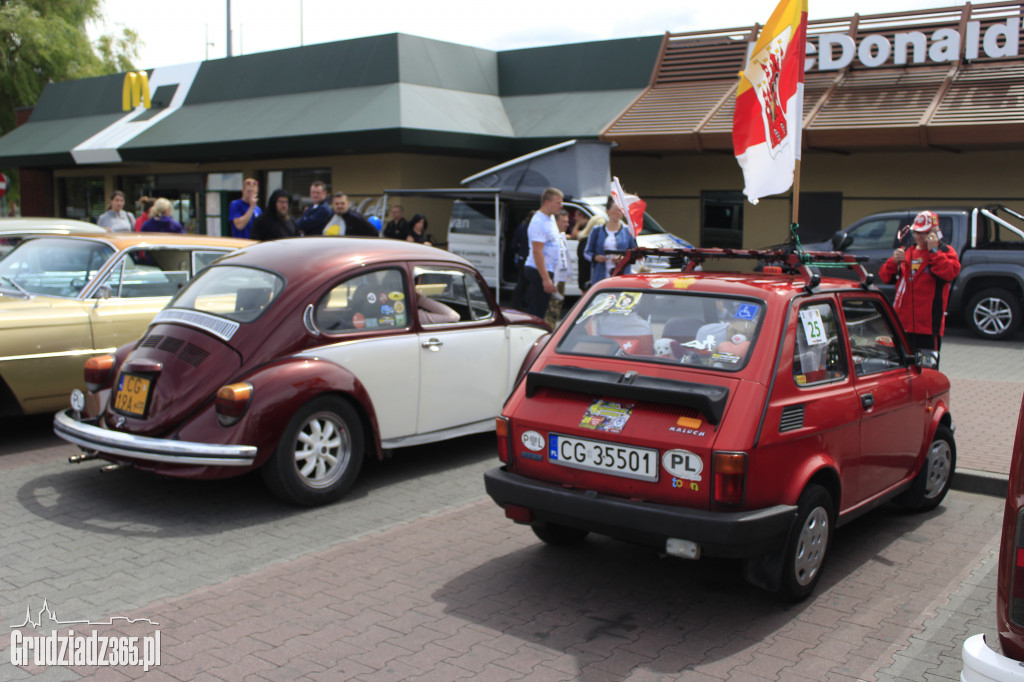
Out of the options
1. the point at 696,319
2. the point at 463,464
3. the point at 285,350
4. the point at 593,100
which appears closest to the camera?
the point at 696,319

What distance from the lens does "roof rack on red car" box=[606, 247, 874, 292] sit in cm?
502

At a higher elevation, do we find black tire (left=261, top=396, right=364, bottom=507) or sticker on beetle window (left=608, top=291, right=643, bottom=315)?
sticker on beetle window (left=608, top=291, right=643, bottom=315)

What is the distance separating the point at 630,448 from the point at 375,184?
659 inches

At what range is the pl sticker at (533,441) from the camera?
4504 millimetres

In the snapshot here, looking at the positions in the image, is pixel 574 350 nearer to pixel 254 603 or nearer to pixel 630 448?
pixel 630 448

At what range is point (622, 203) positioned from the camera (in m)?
7.90

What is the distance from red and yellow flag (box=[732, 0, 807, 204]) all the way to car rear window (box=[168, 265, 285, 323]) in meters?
3.55

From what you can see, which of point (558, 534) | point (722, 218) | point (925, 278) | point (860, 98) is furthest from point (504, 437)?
point (722, 218)

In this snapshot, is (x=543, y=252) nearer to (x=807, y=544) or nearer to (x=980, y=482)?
(x=980, y=482)

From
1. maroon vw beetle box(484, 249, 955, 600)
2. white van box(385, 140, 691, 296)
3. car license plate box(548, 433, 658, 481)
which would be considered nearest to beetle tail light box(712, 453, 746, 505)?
maroon vw beetle box(484, 249, 955, 600)

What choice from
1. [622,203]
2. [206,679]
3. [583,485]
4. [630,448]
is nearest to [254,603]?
[206,679]

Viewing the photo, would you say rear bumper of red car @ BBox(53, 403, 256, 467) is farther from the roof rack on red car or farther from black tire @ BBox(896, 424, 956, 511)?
black tire @ BBox(896, 424, 956, 511)

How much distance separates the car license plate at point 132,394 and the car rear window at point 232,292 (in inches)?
25.9

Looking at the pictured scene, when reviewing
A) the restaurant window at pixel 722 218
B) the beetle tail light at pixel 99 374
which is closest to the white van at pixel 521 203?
the restaurant window at pixel 722 218
